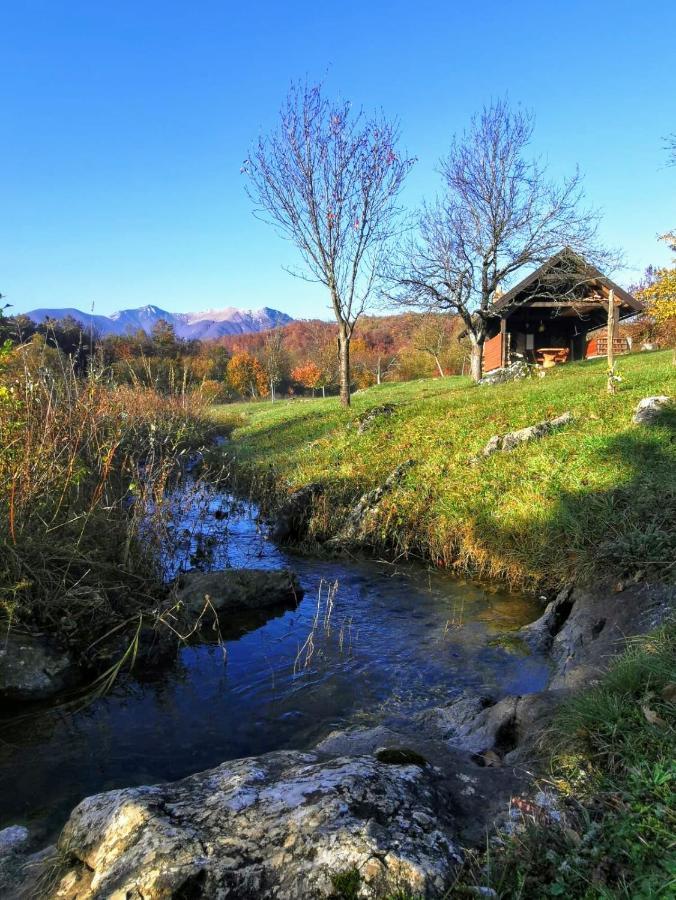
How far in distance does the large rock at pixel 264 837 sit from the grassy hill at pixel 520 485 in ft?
12.8

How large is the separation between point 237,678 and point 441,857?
11.2ft

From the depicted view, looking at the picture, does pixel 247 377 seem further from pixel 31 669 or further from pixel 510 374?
pixel 31 669

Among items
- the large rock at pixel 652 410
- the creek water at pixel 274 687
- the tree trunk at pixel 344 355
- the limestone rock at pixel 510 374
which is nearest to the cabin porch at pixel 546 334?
the limestone rock at pixel 510 374

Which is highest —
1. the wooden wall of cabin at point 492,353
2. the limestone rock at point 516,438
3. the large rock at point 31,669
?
the wooden wall of cabin at point 492,353

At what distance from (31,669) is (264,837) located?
3.45m

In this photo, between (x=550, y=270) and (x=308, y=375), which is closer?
(x=550, y=270)

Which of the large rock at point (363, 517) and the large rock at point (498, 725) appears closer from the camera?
the large rock at point (498, 725)

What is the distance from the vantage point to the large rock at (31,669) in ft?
14.8

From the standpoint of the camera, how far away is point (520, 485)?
809cm

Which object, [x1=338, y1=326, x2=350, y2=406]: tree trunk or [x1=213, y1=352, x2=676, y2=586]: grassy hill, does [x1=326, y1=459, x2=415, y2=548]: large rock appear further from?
[x1=338, y1=326, x2=350, y2=406]: tree trunk

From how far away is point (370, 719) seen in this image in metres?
4.28

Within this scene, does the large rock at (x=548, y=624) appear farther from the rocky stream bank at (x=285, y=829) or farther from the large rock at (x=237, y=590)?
the large rock at (x=237, y=590)

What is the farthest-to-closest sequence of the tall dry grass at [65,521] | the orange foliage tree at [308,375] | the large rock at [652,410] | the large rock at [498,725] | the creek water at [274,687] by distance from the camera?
the orange foliage tree at [308,375] < the large rock at [652,410] < the tall dry grass at [65,521] < the creek water at [274,687] < the large rock at [498,725]

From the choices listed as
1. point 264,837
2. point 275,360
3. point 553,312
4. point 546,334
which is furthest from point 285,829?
point 275,360
